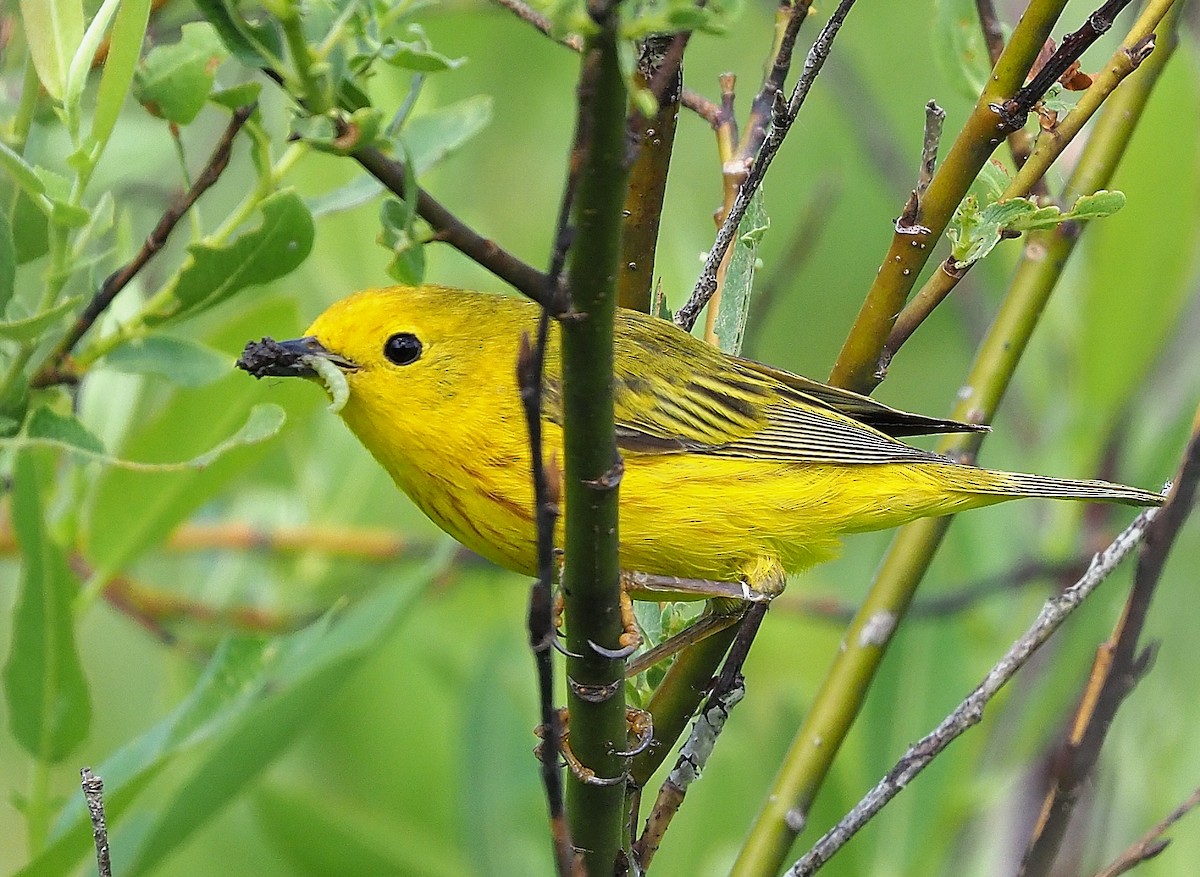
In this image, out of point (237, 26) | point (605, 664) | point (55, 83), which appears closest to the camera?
point (237, 26)

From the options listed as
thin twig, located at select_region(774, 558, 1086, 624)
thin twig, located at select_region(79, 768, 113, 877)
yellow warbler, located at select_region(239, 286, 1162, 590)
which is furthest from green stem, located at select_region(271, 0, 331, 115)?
thin twig, located at select_region(774, 558, 1086, 624)

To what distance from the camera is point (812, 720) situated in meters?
3.08

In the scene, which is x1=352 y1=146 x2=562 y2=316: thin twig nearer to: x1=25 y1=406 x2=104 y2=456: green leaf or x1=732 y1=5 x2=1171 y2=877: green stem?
x1=25 y1=406 x2=104 y2=456: green leaf

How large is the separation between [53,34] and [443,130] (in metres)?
1.05

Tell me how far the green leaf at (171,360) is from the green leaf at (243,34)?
4.63ft

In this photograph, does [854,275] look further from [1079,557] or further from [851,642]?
[851,642]

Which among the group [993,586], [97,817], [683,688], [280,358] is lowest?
[97,817]

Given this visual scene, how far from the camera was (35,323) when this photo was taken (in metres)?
2.51

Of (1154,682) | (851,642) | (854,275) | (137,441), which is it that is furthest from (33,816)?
(854,275)

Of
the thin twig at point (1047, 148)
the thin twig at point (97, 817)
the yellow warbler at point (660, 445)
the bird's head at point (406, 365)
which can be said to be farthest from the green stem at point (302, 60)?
the bird's head at point (406, 365)

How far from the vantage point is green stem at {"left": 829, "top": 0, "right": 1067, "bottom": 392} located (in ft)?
8.46

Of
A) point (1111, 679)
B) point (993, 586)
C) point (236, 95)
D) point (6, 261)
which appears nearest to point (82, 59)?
point (6, 261)

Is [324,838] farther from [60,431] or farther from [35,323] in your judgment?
[35,323]

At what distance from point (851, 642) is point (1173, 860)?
1.68m
